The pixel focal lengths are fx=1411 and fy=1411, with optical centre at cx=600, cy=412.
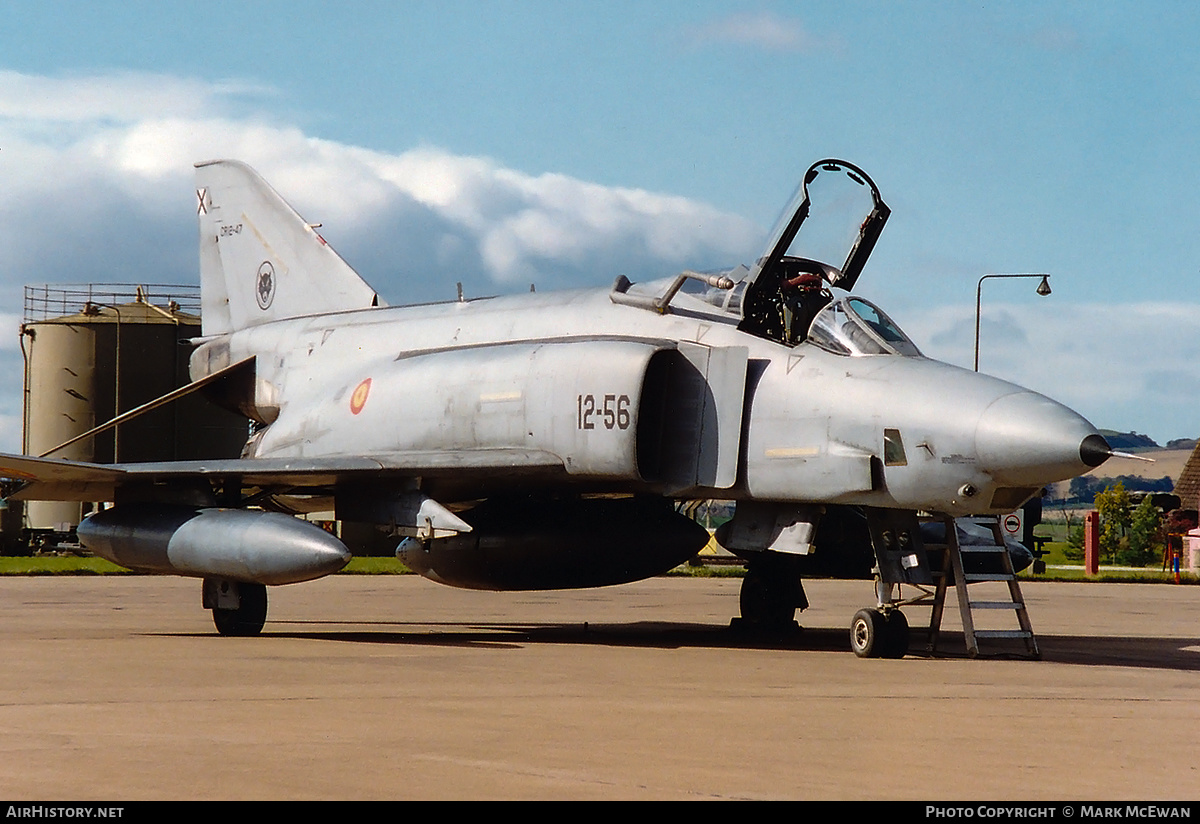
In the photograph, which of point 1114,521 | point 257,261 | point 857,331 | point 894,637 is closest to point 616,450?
point 857,331

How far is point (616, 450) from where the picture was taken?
1123 centimetres

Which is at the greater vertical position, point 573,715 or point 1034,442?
point 1034,442

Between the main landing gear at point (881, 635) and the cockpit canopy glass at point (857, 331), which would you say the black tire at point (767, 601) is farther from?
the cockpit canopy glass at point (857, 331)

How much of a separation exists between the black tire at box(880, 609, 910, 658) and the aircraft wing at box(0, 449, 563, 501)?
2.96m

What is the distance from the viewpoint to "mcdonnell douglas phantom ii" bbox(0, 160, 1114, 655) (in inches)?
402

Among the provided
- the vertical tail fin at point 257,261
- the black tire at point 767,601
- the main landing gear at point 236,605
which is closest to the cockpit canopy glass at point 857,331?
the black tire at point 767,601

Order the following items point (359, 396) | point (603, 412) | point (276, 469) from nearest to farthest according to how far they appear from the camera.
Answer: point (603, 412) < point (276, 469) < point (359, 396)

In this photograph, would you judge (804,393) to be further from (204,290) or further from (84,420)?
(84,420)

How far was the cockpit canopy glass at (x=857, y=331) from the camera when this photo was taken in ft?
35.4

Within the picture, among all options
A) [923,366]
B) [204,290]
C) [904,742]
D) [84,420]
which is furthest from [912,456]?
[84,420]

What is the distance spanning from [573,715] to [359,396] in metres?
7.09

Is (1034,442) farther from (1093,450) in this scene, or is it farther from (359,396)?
(359,396)

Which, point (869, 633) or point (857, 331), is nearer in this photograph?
point (869, 633)

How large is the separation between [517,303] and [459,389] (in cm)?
125
